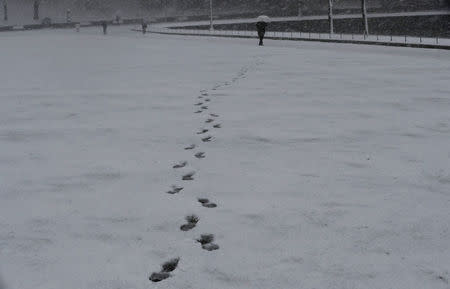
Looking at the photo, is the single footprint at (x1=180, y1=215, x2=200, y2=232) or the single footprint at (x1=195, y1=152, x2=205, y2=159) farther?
the single footprint at (x1=195, y1=152, x2=205, y2=159)

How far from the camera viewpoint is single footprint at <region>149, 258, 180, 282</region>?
9.86 ft

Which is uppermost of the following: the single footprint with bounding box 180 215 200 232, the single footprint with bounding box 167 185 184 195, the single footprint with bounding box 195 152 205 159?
the single footprint with bounding box 195 152 205 159

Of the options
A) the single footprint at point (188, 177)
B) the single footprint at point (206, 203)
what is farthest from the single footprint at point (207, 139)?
the single footprint at point (206, 203)

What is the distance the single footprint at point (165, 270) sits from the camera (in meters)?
3.01

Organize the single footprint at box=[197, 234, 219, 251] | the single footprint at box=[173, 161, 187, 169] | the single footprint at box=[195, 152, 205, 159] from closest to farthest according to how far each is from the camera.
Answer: the single footprint at box=[197, 234, 219, 251]
the single footprint at box=[173, 161, 187, 169]
the single footprint at box=[195, 152, 205, 159]

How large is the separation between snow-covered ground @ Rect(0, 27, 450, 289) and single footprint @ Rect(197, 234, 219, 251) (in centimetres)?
5

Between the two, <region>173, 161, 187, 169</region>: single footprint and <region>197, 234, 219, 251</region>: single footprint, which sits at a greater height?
<region>173, 161, 187, 169</region>: single footprint

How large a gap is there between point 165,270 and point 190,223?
693mm

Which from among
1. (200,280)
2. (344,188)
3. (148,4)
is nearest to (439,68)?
(344,188)

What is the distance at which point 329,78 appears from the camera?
12156mm

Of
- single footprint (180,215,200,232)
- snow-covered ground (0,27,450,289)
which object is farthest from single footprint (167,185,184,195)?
single footprint (180,215,200,232)

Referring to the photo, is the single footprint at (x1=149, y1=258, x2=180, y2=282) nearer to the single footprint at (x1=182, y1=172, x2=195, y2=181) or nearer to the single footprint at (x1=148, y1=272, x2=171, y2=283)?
the single footprint at (x1=148, y1=272, x2=171, y2=283)

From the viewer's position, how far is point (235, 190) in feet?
14.8

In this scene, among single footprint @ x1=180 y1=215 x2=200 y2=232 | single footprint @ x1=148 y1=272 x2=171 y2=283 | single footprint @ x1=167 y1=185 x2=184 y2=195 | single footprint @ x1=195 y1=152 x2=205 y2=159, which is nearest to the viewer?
single footprint @ x1=148 y1=272 x2=171 y2=283
